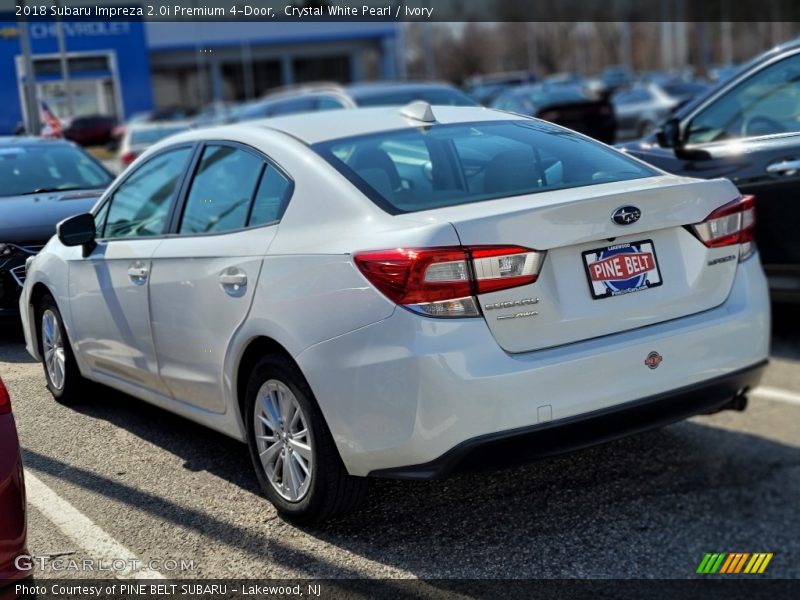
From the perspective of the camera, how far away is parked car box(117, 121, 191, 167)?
1705cm

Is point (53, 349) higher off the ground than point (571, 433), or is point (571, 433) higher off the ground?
point (53, 349)

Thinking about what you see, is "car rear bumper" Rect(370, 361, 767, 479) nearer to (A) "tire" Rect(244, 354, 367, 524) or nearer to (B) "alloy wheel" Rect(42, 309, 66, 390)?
(A) "tire" Rect(244, 354, 367, 524)

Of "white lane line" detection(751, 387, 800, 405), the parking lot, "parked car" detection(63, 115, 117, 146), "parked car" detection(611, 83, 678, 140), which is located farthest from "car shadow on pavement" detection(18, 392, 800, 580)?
"parked car" detection(611, 83, 678, 140)

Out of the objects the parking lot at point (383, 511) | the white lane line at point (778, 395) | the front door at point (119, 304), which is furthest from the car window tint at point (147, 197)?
A: the white lane line at point (778, 395)

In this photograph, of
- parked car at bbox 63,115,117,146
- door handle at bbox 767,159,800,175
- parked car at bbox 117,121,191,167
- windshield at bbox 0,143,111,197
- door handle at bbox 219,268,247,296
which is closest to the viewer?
door handle at bbox 219,268,247,296

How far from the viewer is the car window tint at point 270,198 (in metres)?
3.91

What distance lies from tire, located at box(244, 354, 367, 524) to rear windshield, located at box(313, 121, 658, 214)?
0.73m

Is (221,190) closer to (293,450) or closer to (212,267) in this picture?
(212,267)

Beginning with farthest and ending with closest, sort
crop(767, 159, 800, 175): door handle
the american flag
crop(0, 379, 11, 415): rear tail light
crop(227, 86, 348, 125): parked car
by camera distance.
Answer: crop(227, 86, 348, 125): parked car, the american flag, crop(767, 159, 800, 175): door handle, crop(0, 379, 11, 415): rear tail light

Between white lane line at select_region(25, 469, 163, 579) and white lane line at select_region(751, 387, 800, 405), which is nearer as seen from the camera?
white lane line at select_region(25, 469, 163, 579)

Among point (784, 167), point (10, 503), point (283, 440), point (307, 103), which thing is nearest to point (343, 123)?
point (283, 440)

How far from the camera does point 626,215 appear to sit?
11.8 ft

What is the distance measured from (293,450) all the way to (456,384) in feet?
2.54
